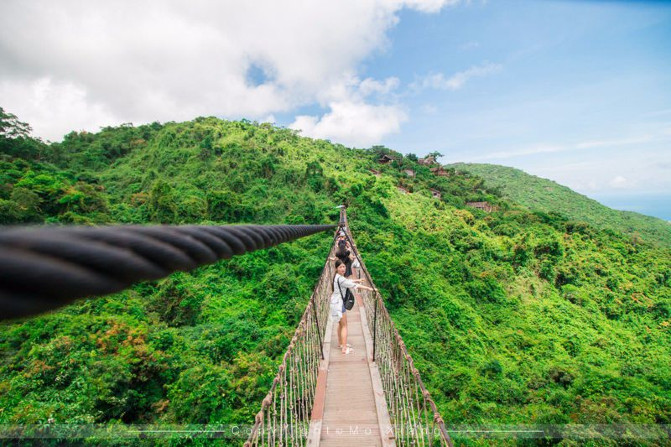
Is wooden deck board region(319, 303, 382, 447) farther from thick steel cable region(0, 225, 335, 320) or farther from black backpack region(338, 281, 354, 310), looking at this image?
thick steel cable region(0, 225, 335, 320)

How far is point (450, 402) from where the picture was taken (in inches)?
261

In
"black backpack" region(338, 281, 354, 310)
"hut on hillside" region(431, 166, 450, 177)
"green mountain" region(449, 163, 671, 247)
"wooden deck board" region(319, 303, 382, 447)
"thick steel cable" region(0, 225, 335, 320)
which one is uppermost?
"hut on hillside" region(431, 166, 450, 177)

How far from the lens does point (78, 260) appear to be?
0.33 metres

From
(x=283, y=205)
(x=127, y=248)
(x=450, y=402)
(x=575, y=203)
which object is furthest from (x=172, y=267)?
(x=575, y=203)

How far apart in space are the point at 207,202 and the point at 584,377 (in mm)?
12566

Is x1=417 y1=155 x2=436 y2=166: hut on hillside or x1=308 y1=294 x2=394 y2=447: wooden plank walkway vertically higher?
x1=417 y1=155 x2=436 y2=166: hut on hillside

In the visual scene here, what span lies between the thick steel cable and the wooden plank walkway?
2.53 m

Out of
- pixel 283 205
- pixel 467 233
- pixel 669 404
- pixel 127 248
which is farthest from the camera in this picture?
pixel 467 233

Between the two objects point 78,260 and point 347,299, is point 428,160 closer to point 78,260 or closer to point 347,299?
point 347,299

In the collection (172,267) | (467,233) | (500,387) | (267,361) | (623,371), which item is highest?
(467,233)

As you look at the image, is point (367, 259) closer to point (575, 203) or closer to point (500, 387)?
point (500, 387)

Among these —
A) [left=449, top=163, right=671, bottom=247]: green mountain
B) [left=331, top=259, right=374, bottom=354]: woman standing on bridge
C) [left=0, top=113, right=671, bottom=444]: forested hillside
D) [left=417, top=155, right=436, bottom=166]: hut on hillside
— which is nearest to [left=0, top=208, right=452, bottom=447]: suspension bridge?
[left=331, top=259, right=374, bottom=354]: woman standing on bridge

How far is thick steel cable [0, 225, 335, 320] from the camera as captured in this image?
0.26m

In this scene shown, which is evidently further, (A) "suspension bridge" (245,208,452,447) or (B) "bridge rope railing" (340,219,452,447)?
(A) "suspension bridge" (245,208,452,447)
